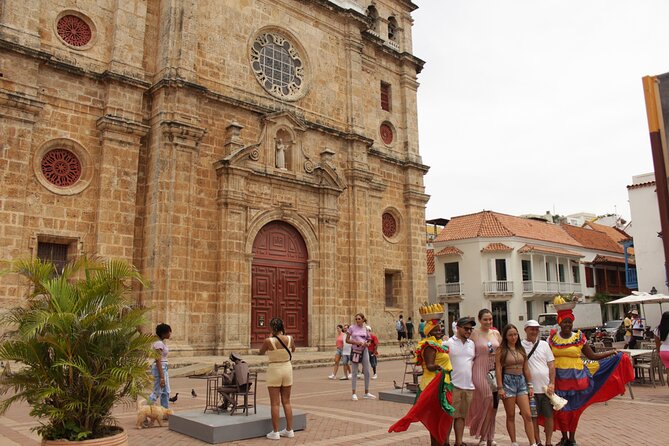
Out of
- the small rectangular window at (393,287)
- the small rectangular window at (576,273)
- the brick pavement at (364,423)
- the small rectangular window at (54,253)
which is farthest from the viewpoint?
the small rectangular window at (576,273)

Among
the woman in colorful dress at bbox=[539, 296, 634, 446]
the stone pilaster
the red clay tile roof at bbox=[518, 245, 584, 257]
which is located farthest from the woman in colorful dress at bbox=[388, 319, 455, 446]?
the red clay tile roof at bbox=[518, 245, 584, 257]

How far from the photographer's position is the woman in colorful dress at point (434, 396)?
248 inches

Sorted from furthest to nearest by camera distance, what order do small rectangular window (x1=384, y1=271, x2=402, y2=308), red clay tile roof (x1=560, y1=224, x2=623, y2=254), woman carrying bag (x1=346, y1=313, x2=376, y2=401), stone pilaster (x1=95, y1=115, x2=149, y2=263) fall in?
red clay tile roof (x1=560, y1=224, x2=623, y2=254) → small rectangular window (x1=384, y1=271, x2=402, y2=308) → stone pilaster (x1=95, y1=115, x2=149, y2=263) → woman carrying bag (x1=346, y1=313, x2=376, y2=401)

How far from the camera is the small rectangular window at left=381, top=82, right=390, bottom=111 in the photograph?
25.5m

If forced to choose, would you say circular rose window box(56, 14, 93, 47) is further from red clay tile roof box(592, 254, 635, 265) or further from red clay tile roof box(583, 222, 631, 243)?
red clay tile roof box(583, 222, 631, 243)

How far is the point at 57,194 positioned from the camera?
15.0 metres

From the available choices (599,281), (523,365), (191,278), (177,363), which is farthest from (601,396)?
(599,281)

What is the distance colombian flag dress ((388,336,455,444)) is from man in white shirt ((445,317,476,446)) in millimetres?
80

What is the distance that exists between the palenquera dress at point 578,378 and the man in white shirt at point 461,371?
42.4 inches

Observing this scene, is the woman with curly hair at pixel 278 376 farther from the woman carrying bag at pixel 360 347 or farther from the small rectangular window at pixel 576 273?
the small rectangular window at pixel 576 273

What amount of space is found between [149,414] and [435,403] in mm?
4328

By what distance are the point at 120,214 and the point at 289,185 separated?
5.94 m

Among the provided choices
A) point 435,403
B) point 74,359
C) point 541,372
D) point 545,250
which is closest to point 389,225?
point 545,250

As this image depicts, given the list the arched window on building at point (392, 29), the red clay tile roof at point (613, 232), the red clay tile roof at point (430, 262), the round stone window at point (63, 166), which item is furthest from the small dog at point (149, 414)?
the red clay tile roof at point (613, 232)
